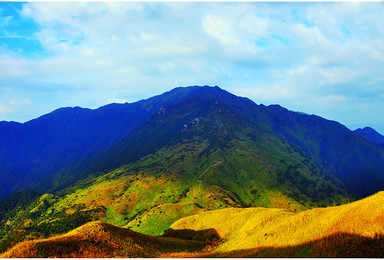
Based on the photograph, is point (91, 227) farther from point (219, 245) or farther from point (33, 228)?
point (33, 228)

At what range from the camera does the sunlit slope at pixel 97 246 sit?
33.9 metres

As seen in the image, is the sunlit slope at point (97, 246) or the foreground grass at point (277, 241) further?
the sunlit slope at point (97, 246)

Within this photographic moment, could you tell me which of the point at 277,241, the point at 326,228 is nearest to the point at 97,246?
the point at 277,241

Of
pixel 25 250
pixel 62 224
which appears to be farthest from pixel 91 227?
pixel 62 224

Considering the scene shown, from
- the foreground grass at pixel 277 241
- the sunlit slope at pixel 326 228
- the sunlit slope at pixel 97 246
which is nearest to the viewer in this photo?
the foreground grass at pixel 277 241

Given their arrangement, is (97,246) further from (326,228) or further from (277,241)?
(326,228)

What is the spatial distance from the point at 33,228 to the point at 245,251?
21807 cm

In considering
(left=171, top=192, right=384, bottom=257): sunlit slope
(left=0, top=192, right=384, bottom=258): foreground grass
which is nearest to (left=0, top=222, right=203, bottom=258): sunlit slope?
(left=0, top=192, right=384, bottom=258): foreground grass

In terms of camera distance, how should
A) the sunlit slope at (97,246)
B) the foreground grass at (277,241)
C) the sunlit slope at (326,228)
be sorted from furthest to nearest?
the sunlit slope at (97,246) < the sunlit slope at (326,228) < the foreground grass at (277,241)

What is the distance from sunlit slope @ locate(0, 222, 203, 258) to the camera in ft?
111

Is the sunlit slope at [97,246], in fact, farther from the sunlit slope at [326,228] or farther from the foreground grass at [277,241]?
the sunlit slope at [326,228]

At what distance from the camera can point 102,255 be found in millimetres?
37594

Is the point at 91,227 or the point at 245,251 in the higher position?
the point at 91,227

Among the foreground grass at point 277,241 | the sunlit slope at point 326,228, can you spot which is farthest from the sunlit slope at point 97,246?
the sunlit slope at point 326,228
